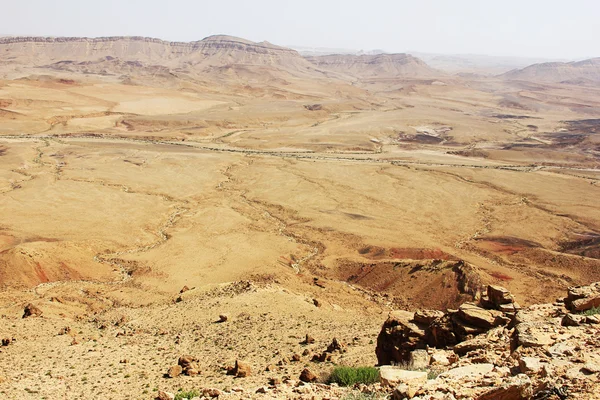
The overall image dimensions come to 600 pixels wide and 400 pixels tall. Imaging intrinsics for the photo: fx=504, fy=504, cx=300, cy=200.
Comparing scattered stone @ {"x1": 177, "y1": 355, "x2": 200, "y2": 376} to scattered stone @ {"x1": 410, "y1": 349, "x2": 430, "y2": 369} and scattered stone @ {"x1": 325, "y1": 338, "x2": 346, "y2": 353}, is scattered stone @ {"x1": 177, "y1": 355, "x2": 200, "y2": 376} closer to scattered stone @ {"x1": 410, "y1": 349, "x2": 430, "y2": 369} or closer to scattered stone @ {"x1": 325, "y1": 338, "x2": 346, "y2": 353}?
scattered stone @ {"x1": 325, "y1": 338, "x2": 346, "y2": 353}

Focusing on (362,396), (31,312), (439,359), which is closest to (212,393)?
(362,396)

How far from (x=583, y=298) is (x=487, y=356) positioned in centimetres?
393

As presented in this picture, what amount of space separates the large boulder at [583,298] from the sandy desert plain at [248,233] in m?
5.65

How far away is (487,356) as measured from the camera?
31.7 ft

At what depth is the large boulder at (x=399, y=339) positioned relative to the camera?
13.1 meters

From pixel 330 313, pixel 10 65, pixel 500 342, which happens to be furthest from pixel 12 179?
pixel 10 65

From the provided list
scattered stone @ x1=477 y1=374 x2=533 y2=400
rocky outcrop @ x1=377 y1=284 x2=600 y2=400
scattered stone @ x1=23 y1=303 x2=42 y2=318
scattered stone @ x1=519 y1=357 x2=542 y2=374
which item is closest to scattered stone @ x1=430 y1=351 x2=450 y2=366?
rocky outcrop @ x1=377 y1=284 x2=600 y2=400

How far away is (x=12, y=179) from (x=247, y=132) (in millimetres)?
46245

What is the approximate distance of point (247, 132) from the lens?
295ft

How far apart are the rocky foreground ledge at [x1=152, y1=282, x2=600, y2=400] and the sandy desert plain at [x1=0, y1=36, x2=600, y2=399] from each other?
2.03 meters

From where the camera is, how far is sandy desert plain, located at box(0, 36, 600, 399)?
1599cm

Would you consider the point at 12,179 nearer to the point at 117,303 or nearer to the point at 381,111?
the point at 117,303

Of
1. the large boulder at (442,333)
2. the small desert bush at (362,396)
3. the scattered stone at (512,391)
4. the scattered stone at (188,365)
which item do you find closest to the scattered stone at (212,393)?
the small desert bush at (362,396)

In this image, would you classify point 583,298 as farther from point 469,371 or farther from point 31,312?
point 31,312
